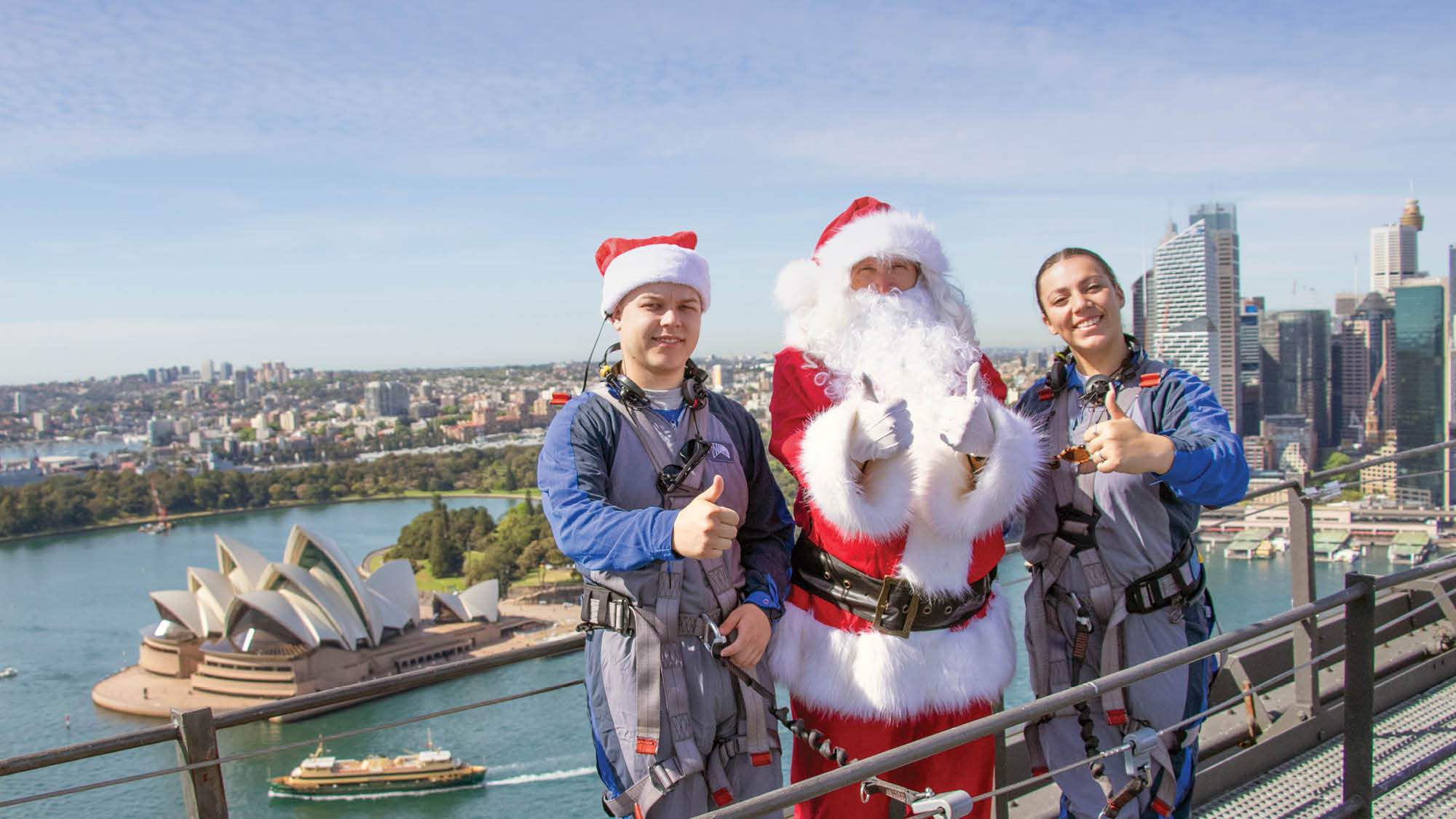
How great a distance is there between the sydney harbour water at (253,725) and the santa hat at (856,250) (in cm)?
674

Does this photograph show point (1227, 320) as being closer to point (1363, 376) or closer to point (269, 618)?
point (1363, 376)

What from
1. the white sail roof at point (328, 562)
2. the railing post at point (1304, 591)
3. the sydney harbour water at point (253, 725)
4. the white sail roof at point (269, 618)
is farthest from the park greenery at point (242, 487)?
the railing post at point (1304, 591)

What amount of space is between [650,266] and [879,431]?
0.43 m

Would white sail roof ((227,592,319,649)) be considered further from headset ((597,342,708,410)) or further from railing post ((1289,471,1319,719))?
headset ((597,342,708,410))

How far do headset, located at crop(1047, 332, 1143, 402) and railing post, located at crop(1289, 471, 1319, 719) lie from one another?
1.18m

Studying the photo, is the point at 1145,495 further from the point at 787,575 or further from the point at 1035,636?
the point at 787,575

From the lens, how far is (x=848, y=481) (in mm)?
1389

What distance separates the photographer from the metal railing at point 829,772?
1.03 metres

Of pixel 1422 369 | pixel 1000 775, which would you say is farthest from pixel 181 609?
pixel 1422 369

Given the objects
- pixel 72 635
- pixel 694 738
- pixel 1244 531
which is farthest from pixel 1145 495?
pixel 72 635

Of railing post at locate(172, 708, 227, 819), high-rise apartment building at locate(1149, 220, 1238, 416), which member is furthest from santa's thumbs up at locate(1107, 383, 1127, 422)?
high-rise apartment building at locate(1149, 220, 1238, 416)

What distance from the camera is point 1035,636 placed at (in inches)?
65.1

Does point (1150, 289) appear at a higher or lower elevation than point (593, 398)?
higher

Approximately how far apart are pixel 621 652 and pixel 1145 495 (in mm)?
867
